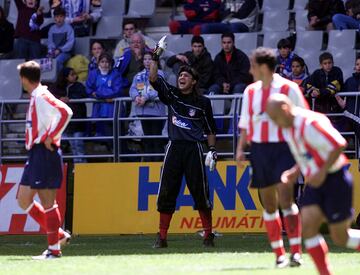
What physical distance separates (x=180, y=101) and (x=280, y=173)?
12.4 ft

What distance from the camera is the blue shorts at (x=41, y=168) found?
12469 millimetres

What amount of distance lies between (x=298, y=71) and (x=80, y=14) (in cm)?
562

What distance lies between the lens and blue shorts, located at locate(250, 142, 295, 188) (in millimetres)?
11078

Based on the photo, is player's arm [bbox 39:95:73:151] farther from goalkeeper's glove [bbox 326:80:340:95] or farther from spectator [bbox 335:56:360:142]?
spectator [bbox 335:56:360:142]

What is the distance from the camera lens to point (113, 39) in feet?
70.2

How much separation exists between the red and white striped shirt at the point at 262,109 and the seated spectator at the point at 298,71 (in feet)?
20.0

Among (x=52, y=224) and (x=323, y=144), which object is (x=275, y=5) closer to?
(x=52, y=224)

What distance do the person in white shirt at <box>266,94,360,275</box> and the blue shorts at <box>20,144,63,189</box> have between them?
13.4 ft

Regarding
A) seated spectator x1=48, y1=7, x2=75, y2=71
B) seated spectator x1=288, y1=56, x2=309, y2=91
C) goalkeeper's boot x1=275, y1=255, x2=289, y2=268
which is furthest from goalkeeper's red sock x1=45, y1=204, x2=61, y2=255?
seated spectator x1=48, y1=7, x2=75, y2=71

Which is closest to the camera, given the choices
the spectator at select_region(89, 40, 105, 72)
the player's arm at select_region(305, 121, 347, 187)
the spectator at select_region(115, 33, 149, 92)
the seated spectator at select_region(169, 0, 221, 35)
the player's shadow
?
the player's arm at select_region(305, 121, 347, 187)

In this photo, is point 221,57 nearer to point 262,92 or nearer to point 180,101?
point 180,101

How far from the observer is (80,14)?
2142cm

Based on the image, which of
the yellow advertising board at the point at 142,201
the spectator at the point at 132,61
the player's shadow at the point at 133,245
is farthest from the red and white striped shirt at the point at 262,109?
the spectator at the point at 132,61

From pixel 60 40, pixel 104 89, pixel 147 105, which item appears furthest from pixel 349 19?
pixel 60 40
